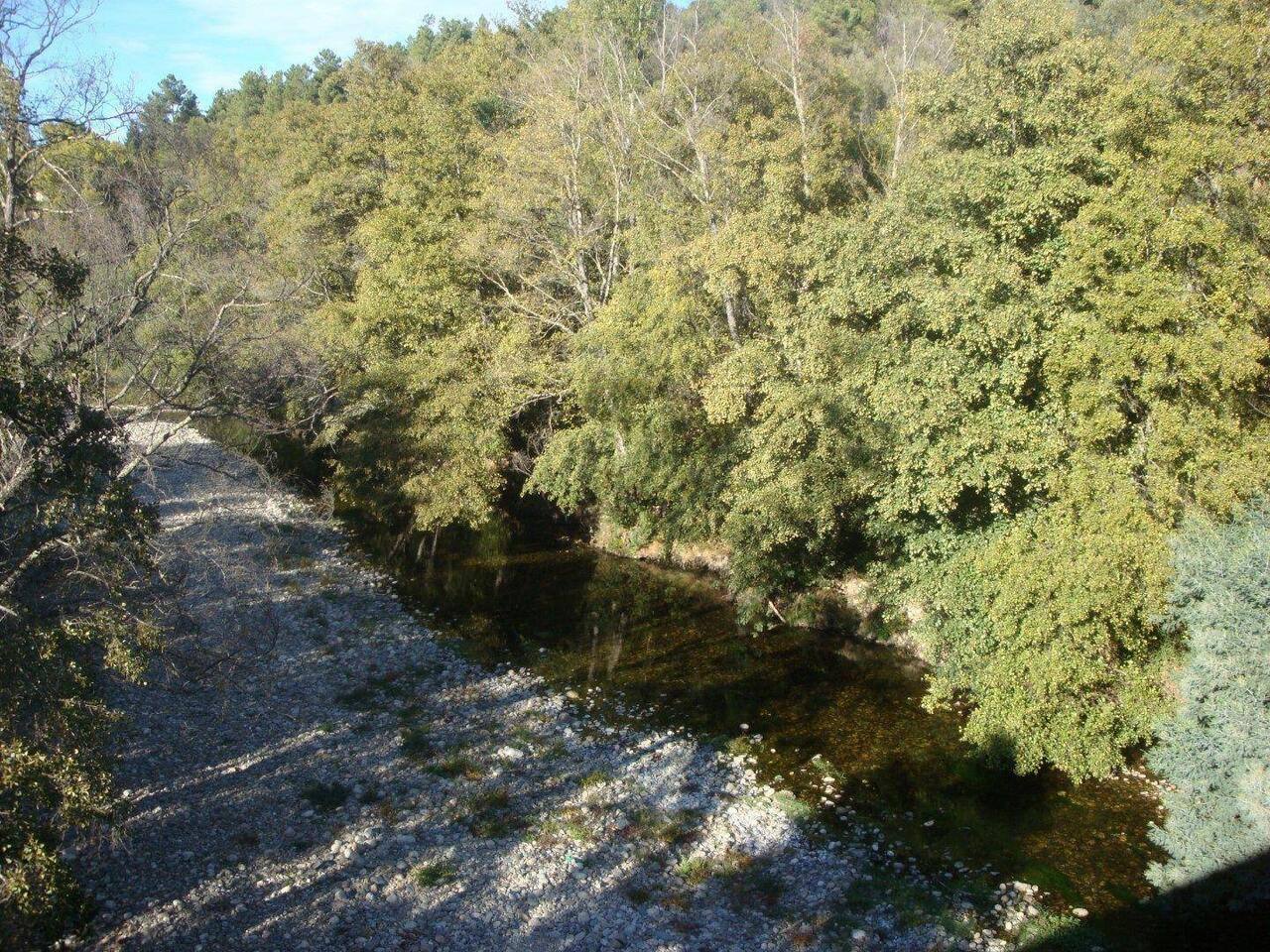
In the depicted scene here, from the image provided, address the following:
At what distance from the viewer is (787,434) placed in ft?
72.7

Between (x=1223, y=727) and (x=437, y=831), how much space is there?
44.2 feet

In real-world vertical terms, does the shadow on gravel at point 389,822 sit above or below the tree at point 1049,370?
below

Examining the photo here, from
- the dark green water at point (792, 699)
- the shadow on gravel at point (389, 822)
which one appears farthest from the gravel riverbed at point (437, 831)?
the dark green water at point (792, 699)

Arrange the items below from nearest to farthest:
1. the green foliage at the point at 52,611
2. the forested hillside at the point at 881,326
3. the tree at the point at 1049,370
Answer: the green foliage at the point at 52,611
the tree at the point at 1049,370
the forested hillside at the point at 881,326

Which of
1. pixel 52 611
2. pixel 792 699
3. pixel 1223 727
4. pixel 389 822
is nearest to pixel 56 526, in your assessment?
pixel 52 611

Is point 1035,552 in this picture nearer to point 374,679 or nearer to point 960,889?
point 960,889

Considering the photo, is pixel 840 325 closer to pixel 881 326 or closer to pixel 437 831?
pixel 881 326

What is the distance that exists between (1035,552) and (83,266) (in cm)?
1792

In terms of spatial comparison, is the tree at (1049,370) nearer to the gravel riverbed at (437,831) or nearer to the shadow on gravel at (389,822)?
the gravel riverbed at (437,831)

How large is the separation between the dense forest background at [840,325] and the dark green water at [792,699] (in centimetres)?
112

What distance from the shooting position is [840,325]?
23.3 meters

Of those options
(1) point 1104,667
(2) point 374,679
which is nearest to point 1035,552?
(1) point 1104,667

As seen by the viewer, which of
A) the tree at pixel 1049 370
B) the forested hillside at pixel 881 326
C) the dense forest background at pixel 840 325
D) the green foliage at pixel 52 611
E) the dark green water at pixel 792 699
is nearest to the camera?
the green foliage at pixel 52 611

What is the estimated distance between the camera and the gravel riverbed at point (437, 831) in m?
12.9
